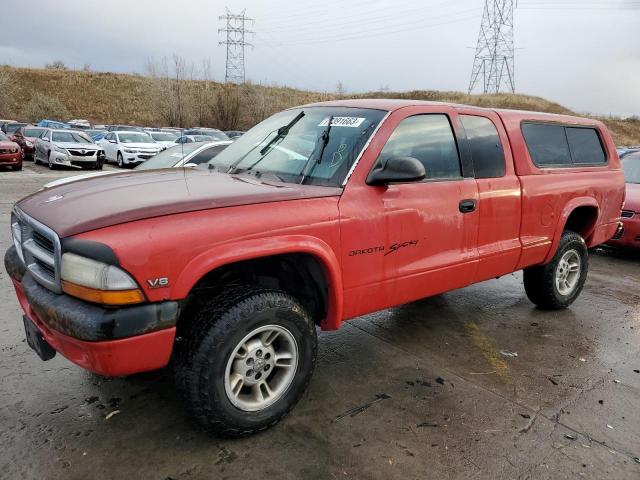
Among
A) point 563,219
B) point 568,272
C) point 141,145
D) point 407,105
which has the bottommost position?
point 568,272

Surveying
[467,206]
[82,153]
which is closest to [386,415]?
[467,206]

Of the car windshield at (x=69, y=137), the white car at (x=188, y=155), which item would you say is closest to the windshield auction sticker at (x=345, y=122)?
the white car at (x=188, y=155)

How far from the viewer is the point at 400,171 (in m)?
2.93

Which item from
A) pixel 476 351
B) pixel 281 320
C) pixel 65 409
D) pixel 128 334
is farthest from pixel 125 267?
pixel 476 351

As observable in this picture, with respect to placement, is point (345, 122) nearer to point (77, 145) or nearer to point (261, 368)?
point (261, 368)

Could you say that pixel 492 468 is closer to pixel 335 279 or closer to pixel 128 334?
pixel 335 279

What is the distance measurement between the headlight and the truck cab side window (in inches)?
69.3

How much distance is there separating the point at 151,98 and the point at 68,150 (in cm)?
4724

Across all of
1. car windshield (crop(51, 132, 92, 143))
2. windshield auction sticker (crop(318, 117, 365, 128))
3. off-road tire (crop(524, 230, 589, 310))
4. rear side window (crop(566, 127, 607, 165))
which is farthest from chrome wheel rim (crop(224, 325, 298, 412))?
car windshield (crop(51, 132, 92, 143))

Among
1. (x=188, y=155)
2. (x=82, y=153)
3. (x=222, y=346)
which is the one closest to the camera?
(x=222, y=346)

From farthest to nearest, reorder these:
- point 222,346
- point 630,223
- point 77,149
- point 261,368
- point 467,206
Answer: point 77,149 < point 630,223 < point 467,206 < point 261,368 < point 222,346

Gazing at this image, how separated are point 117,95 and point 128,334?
67.2 meters

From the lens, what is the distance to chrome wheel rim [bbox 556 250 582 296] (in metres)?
4.88

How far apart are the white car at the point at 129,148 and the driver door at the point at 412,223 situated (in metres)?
17.3
